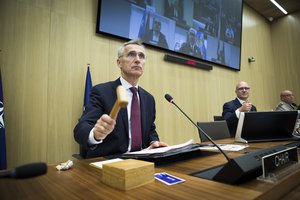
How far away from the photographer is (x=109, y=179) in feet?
2.13

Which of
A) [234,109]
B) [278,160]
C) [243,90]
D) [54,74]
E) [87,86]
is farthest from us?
[243,90]

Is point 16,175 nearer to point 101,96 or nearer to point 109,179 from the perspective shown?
point 109,179

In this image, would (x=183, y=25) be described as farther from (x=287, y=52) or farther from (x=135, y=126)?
(x=287, y=52)

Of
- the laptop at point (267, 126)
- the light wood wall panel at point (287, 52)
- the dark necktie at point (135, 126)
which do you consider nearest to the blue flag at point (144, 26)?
the dark necktie at point (135, 126)

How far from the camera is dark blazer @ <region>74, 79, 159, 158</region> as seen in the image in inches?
48.8

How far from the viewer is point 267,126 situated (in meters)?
1.69

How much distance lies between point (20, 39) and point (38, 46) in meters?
0.18

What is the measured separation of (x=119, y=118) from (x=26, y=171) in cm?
107

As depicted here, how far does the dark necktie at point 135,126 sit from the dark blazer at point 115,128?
0.18ft

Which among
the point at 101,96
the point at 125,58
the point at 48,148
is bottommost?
the point at 48,148

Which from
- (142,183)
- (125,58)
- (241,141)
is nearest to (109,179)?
(142,183)

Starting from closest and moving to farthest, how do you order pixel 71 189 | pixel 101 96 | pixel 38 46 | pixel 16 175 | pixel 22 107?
pixel 16 175 → pixel 71 189 → pixel 101 96 → pixel 22 107 → pixel 38 46

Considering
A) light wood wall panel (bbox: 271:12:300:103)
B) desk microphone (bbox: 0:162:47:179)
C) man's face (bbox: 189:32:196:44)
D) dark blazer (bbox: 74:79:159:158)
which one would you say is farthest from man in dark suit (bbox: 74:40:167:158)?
light wood wall panel (bbox: 271:12:300:103)

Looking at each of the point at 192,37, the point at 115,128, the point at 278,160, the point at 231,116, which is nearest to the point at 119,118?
the point at 115,128
